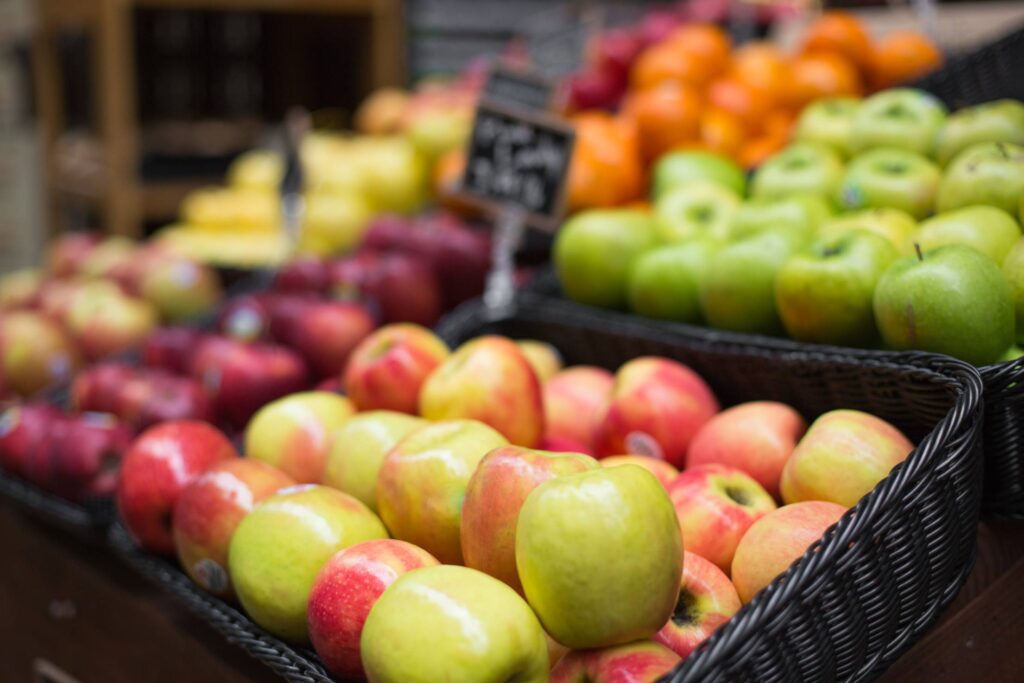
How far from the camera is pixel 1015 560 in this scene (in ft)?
3.70

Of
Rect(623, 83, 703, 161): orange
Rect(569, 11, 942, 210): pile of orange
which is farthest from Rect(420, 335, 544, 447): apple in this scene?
Rect(623, 83, 703, 161): orange

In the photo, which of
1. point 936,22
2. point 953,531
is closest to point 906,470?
point 953,531

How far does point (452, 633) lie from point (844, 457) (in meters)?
0.48

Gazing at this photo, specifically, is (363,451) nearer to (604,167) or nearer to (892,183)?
(892,183)

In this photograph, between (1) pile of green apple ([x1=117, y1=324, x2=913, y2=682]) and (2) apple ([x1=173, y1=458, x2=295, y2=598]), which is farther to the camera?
(2) apple ([x1=173, y1=458, x2=295, y2=598])

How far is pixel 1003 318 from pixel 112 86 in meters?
2.91

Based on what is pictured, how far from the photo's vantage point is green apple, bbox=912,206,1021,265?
125cm

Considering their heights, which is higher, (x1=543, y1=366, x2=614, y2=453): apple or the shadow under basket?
the shadow under basket

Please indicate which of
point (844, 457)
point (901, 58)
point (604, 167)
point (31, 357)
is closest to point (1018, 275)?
point (844, 457)

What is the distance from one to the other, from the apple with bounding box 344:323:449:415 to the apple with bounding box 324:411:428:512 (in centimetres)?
13

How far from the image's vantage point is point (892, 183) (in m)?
1.51

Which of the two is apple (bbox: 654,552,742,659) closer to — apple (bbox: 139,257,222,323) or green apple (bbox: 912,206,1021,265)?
green apple (bbox: 912,206,1021,265)

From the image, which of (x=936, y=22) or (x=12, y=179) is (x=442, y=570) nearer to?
(x=936, y=22)

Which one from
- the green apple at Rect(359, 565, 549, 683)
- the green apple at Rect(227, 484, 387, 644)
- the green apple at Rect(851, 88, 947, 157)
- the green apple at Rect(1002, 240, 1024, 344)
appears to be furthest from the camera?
the green apple at Rect(851, 88, 947, 157)
